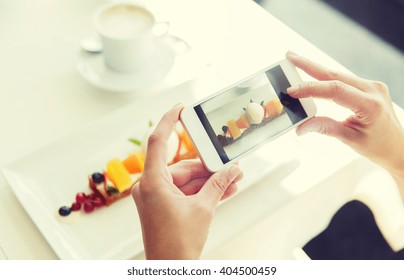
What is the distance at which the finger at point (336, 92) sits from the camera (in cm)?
63

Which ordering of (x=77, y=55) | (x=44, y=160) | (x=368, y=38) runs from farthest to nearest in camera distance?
(x=368, y=38)
(x=77, y=55)
(x=44, y=160)

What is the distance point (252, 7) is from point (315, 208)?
0.49m

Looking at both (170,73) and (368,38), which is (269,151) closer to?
(170,73)

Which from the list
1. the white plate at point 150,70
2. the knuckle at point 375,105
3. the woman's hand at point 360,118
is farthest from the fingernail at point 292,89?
the white plate at point 150,70

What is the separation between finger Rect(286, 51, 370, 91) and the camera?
0.67 meters

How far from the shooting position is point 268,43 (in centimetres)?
94

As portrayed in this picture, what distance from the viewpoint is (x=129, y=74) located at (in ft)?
2.73

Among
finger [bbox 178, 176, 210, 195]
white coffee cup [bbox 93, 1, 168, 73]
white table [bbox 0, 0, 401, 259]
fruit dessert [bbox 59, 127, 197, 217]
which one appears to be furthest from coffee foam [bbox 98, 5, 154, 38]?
finger [bbox 178, 176, 210, 195]

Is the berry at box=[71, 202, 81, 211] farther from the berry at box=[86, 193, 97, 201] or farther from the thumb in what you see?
the thumb

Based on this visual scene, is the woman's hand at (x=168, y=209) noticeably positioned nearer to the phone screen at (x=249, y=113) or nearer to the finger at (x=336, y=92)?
the phone screen at (x=249, y=113)

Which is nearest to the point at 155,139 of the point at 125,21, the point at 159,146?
the point at 159,146

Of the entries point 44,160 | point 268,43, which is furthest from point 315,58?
point 44,160

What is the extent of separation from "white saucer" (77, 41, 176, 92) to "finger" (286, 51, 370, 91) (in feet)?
0.85

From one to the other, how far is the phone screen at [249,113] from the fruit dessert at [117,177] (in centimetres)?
12
